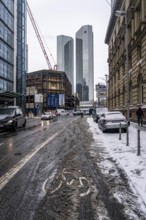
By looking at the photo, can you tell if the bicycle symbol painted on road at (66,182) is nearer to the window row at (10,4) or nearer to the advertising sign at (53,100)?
the window row at (10,4)

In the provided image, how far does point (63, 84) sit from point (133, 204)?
451 feet

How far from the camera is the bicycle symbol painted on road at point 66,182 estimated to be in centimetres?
580

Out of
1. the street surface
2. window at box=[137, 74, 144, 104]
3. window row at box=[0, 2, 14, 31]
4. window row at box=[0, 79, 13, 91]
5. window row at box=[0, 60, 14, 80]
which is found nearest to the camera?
the street surface

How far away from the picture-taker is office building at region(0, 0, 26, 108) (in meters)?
52.2

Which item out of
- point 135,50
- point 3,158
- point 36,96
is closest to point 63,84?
point 36,96

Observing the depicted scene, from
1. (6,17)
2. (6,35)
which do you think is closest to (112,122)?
(6,35)

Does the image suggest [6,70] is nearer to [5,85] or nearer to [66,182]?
[5,85]

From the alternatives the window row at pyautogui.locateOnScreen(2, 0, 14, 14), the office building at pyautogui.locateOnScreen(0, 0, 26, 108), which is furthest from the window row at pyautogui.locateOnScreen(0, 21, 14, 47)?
the window row at pyautogui.locateOnScreen(2, 0, 14, 14)

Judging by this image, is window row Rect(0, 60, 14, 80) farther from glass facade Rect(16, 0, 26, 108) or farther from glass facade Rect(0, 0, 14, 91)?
glass facade Rect(16, 0, 26, 108)

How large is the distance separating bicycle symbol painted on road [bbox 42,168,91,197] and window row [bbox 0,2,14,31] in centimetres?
5046

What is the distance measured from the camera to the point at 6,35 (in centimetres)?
5494

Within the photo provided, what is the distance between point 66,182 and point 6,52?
170 feet

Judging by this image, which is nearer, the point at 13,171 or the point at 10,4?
the point at 13,171

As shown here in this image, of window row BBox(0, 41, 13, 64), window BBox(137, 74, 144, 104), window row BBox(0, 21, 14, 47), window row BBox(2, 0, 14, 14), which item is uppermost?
window row BBox(2, 0, 14, 14)
